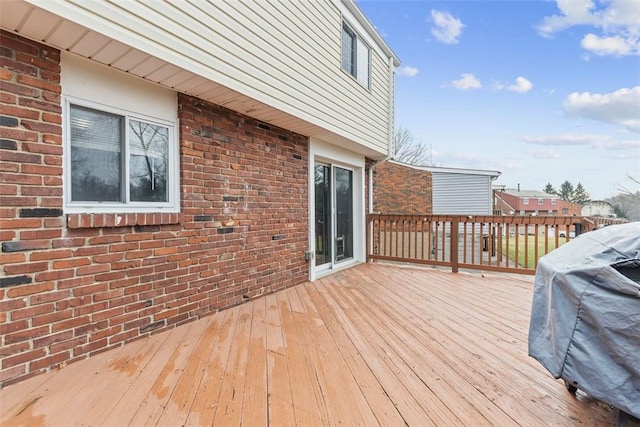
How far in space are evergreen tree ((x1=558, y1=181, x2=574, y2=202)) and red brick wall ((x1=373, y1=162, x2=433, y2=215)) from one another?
166ft

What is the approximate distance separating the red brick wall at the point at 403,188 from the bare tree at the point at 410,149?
32.5 ft

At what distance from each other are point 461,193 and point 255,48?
1182cm

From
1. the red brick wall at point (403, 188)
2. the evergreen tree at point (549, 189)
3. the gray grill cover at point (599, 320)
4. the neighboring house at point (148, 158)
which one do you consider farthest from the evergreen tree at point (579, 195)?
the gray grill cover at point (599, 320)

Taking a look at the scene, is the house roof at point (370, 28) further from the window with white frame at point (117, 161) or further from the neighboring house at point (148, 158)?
the window with white frame at point (117, 161)

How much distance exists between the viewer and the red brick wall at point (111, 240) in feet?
6.20

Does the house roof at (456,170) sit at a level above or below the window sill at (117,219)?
above

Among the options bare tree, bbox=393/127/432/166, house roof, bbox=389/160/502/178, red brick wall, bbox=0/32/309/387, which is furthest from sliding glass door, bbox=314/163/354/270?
bare tree, bbox=393/127/432/166

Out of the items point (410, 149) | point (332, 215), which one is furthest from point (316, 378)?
point (410, 149)

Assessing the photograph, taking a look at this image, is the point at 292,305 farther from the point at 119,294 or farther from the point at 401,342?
the point at 119,294

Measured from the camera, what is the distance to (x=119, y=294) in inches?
96.0

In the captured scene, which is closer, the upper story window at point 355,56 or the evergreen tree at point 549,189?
the upper story window at point 355,56

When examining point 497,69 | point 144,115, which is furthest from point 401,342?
point 497,69

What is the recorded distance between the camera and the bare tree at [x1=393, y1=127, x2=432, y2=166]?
22562 millimetres

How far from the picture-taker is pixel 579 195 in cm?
4800
